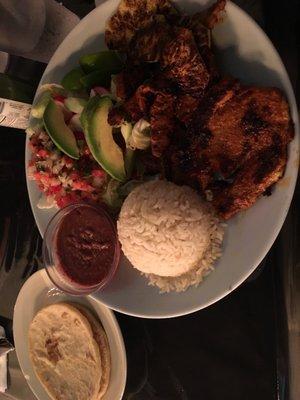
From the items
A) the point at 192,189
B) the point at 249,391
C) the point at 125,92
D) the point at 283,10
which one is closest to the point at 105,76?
the point at 125,92

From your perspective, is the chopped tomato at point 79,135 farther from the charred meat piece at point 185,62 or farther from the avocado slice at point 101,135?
the charred meat piece at point 185,62

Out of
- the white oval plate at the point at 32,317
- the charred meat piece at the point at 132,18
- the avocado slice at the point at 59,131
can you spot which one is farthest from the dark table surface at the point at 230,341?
the avocado slice at the point at 59,131

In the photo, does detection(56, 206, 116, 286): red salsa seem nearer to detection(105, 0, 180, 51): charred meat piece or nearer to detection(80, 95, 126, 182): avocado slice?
detection(80, 95, 126, 182): avocado slice

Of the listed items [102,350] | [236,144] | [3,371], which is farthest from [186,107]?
[3,371]

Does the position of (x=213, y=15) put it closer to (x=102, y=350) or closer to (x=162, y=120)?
(x=162, y=120)

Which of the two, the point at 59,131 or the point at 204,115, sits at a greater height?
the point at 204,115

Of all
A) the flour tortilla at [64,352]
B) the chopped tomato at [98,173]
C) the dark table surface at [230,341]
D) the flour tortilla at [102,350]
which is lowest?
the flour tortilla at [64,352]
